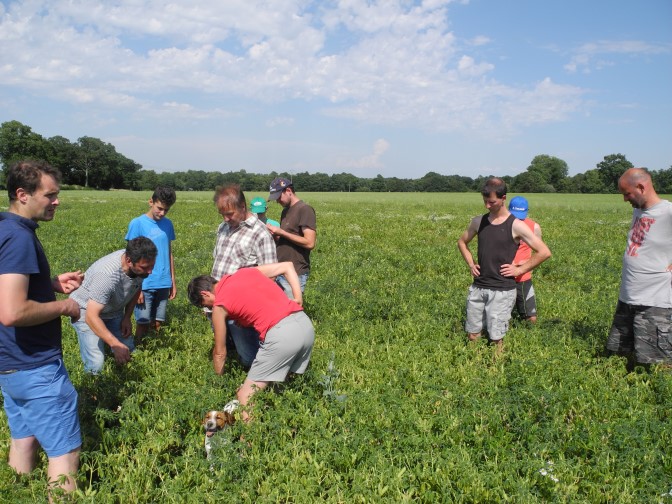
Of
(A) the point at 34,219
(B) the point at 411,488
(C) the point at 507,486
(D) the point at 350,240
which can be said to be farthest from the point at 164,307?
(D) the point at 350,240

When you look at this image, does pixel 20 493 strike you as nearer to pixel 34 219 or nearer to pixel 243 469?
pixel 243 469

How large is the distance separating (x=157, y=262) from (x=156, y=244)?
0.23 meters

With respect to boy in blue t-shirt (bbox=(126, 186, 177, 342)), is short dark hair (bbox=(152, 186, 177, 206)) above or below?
above

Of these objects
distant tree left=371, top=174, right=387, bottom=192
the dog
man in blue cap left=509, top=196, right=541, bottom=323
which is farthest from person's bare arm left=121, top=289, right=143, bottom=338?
distant tree left=371, top=174, right=387, bottom=192

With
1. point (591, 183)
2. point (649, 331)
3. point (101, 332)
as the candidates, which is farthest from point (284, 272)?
point (591, 183)

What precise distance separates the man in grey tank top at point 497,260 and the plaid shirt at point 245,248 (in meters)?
2.54

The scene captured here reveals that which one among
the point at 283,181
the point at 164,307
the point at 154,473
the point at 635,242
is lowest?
the point at 154,473

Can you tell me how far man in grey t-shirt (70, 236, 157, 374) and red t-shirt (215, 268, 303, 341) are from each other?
68 centimetres

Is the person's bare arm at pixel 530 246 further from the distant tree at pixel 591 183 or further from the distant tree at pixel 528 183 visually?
the distant tree at pixel 528 183

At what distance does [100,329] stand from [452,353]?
12.8 ft

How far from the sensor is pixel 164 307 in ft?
21.8

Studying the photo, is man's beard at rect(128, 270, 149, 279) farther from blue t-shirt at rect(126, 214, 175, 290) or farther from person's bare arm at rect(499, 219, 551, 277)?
person's bare arm at rect(499, 219, 551, 277)

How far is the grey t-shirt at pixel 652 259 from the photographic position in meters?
5.12

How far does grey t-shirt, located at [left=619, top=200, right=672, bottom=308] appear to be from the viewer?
5.12 m
